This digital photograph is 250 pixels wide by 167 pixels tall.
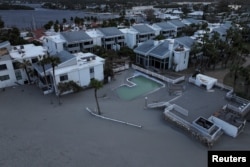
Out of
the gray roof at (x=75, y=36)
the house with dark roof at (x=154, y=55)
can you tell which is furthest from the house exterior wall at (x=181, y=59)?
the gray roof at (x=75, y=36)

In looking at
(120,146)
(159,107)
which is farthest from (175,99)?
(120,146)

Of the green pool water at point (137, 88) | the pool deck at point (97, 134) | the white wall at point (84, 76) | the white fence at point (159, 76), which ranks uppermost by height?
the white wall at point (84, 76)

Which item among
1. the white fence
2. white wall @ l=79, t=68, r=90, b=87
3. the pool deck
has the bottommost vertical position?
the pool deck

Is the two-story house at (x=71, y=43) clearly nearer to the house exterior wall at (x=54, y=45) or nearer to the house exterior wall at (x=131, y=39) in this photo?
the house exterior wall at (x=54, y=45)

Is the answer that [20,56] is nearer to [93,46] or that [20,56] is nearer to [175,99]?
[93,46]

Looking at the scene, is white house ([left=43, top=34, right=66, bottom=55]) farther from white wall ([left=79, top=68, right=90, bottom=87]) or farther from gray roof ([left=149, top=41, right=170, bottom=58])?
gray roof ([left=149, top=41, right=170, bottom=58])

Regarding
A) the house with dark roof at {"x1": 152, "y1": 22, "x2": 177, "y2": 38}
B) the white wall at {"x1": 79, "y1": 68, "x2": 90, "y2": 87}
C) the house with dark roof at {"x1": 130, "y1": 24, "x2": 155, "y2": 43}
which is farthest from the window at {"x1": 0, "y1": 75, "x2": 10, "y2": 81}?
the house with dark roof at {"x1": 152, "y1": 22, "x2": 177, "y2": 38}

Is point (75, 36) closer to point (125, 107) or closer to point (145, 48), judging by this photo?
point (145, 48)
